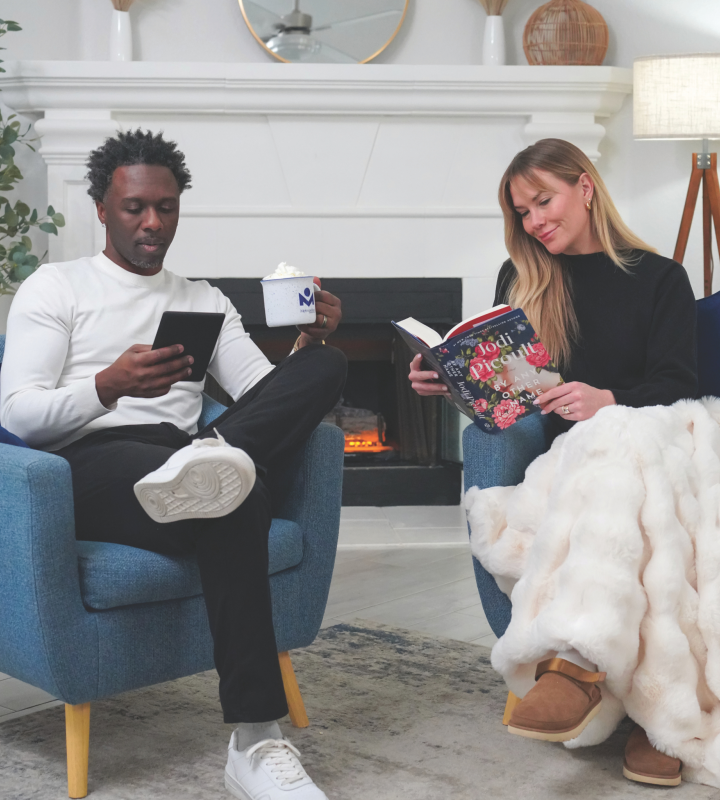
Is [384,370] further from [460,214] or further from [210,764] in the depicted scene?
[210,764]


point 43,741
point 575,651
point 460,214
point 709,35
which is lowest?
point 43,741

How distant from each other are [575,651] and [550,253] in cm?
88

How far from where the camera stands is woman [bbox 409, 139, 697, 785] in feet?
5.81

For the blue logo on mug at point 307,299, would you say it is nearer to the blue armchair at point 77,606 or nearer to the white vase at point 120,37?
the blue armchair at point 77,606

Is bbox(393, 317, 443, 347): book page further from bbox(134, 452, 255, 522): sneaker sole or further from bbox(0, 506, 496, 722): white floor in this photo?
bbox(0, 506, 496, 722): white floor

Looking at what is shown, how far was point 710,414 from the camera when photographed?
1.71m

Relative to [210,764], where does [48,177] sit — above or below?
above

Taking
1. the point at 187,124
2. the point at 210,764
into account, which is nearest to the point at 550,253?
the point at 210,764

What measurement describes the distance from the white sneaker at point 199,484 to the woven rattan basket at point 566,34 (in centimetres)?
256

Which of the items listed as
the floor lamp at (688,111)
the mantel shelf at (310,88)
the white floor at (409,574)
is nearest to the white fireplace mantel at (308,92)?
the mantel shelf at (310,88)

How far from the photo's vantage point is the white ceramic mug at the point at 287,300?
1607mm

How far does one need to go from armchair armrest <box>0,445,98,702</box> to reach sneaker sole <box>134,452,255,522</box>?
13 centimetres

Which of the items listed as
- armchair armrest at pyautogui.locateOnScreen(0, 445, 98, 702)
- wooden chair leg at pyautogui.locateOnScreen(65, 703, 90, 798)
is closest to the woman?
armchair armrest at pyautogui.locateOnScreen(0, 445, 98, 702)

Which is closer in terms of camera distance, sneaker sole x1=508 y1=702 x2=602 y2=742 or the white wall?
sneaker sole x1=508 y1=702 x2=602 y2=742
